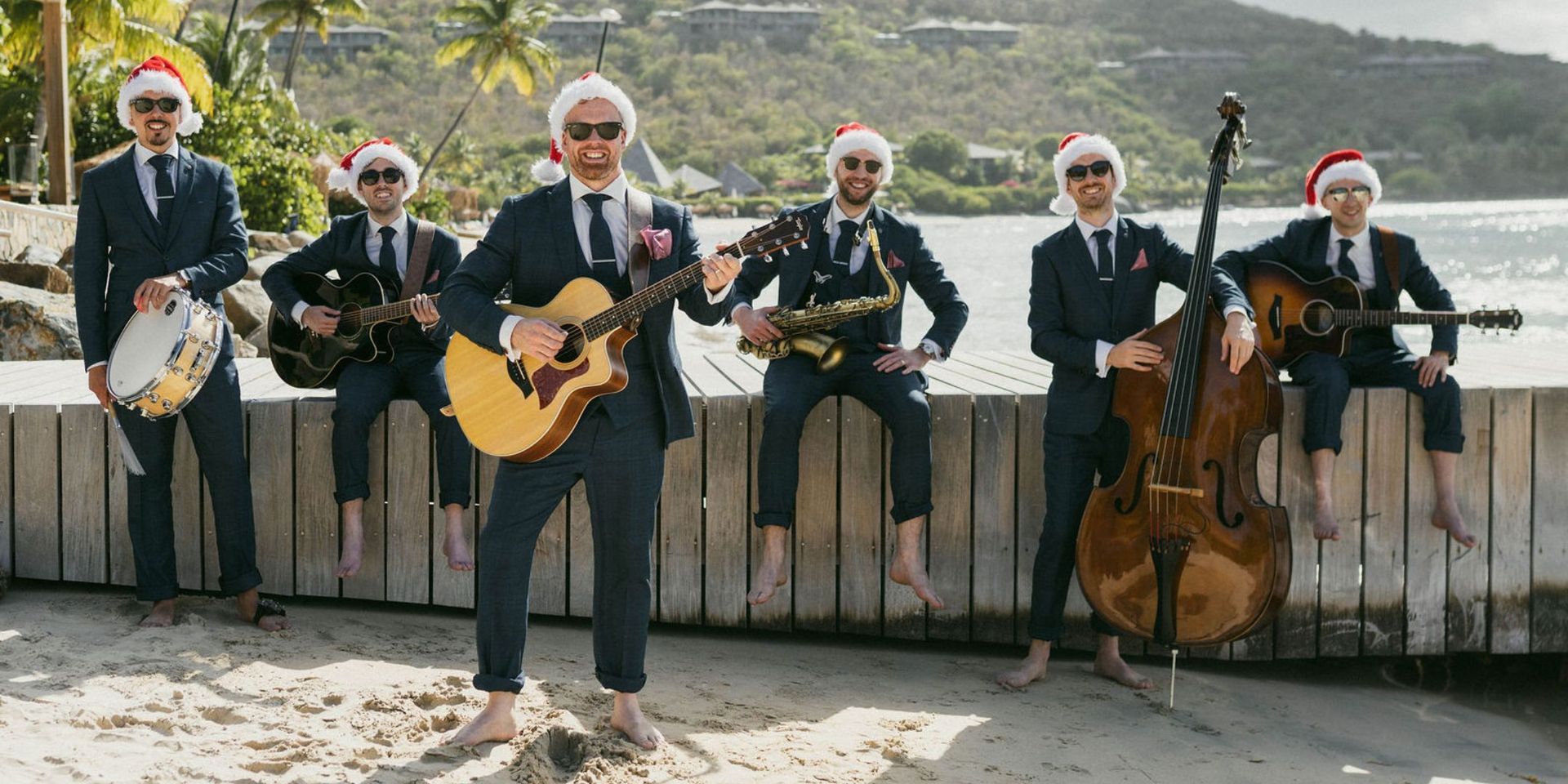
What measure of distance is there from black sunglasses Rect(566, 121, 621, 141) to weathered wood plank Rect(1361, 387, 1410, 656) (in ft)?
11.0

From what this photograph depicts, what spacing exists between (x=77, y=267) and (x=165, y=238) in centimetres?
31

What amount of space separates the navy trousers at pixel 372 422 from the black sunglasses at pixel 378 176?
0.82 metres

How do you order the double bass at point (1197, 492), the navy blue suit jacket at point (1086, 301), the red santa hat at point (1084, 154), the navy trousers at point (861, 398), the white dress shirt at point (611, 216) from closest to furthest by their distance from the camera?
the white dress shirt at point (611, 216) < the double bass at point (1197, 492) < the navy blue suit jacket at point (1086, 301) < the red santa hat at point (1084, 154) < the navy trousers at point (861, 398)

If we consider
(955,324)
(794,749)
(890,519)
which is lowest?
(794,749)

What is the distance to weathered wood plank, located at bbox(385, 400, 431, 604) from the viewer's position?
5766 millimetres

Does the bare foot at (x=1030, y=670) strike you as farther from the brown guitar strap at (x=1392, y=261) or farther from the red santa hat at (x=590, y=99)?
the red santa hat at (x=590, y=99)

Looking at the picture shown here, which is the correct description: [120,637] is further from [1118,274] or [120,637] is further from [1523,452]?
[1523,452]

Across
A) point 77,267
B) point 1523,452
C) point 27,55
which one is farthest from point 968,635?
point 27,55

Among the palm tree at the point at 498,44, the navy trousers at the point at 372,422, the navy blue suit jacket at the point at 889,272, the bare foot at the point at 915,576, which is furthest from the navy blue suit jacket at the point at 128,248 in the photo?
the palm tree at the point at 498,44

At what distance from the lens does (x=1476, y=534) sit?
590 cm

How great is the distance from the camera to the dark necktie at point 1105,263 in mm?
5301

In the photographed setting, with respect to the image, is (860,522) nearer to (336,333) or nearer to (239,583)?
(336,333)

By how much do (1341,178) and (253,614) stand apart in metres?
4.67

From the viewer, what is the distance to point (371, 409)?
18.6 feet
